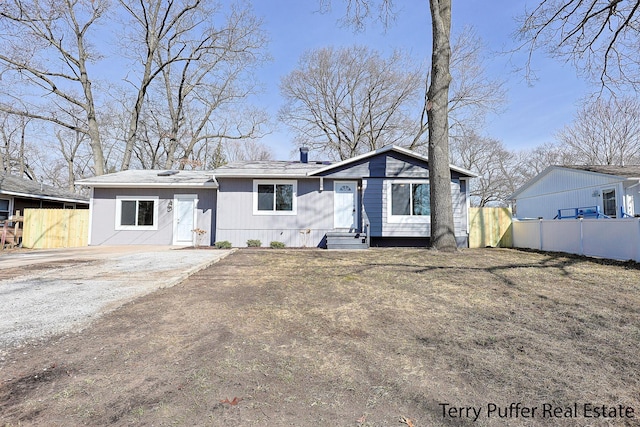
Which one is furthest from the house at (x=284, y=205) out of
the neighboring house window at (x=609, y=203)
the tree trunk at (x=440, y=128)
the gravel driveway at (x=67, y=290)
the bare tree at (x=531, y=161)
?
the bare tree at (x=531, y=161)

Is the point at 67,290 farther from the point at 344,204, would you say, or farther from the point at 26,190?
the point at 26,190

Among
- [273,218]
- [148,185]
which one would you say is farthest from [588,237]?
[148,185]

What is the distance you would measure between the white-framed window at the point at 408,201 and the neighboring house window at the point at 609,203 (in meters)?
9.26

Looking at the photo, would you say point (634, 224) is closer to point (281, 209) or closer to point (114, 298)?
point (281, 209)

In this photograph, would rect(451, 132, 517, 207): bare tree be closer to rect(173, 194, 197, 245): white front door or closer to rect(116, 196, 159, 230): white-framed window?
rect(173, 194, 197, 245): white front door

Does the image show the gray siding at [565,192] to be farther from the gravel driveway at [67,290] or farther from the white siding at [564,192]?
the gravel driveway at [67,290]

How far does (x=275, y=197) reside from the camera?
1169 centimetres

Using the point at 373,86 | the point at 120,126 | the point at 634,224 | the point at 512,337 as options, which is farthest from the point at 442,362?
the point at 120,126

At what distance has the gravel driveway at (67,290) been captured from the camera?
300 centimetres

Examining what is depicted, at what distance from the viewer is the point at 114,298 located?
3.98 m

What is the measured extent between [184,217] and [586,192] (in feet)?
61.9

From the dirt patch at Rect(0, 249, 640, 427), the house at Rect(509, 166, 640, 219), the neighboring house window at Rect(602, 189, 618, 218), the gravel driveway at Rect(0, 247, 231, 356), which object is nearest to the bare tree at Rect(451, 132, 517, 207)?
the house at Rect(509, 166, 640, 219)

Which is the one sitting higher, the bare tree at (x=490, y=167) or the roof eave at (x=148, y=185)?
the bare tree at (x=490, y=167)

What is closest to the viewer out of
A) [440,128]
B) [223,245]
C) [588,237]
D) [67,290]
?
[67,290]
